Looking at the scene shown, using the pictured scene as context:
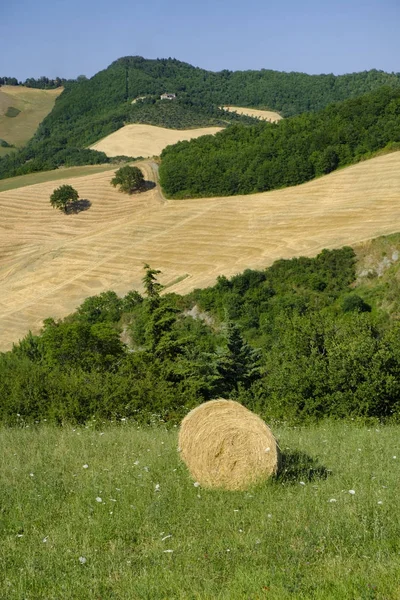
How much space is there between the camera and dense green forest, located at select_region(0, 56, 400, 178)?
421 ft

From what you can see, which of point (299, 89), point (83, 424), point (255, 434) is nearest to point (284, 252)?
point (83, 424)

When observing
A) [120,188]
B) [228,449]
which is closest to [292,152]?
[120,188]

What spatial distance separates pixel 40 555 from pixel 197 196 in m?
70.2

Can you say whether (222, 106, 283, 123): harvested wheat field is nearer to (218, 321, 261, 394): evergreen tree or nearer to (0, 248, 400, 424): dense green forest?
(0, 248, 400, 424): dense green forest

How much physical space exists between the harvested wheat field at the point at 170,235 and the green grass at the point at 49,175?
919 cm

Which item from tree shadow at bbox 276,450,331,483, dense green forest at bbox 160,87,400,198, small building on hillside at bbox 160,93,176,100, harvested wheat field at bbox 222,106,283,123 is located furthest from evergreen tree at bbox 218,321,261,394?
harvested wheat field at bbox 222,106,283,123

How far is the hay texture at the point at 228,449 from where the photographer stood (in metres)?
9.45

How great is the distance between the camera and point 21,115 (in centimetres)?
18175

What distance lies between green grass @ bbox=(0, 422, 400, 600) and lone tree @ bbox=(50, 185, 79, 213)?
69.9m

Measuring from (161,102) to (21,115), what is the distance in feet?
197

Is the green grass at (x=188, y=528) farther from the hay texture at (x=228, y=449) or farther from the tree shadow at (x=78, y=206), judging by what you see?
the tree shadow at (x=78, y=206)

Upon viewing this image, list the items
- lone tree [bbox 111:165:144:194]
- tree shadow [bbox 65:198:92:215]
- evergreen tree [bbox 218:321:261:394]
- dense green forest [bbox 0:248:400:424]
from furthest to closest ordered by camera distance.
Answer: lone tree [bbox 111:165:144:194], tree shadow [bbox 65:198:92:215], evergreen tree [bbox 218:321:261:394], dense green forest [bbox 0:248:400:424]

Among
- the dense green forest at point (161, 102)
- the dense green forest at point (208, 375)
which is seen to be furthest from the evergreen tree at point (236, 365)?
the dense green forest at point (161, 102)

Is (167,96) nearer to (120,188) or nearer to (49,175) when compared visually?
(49,175)
